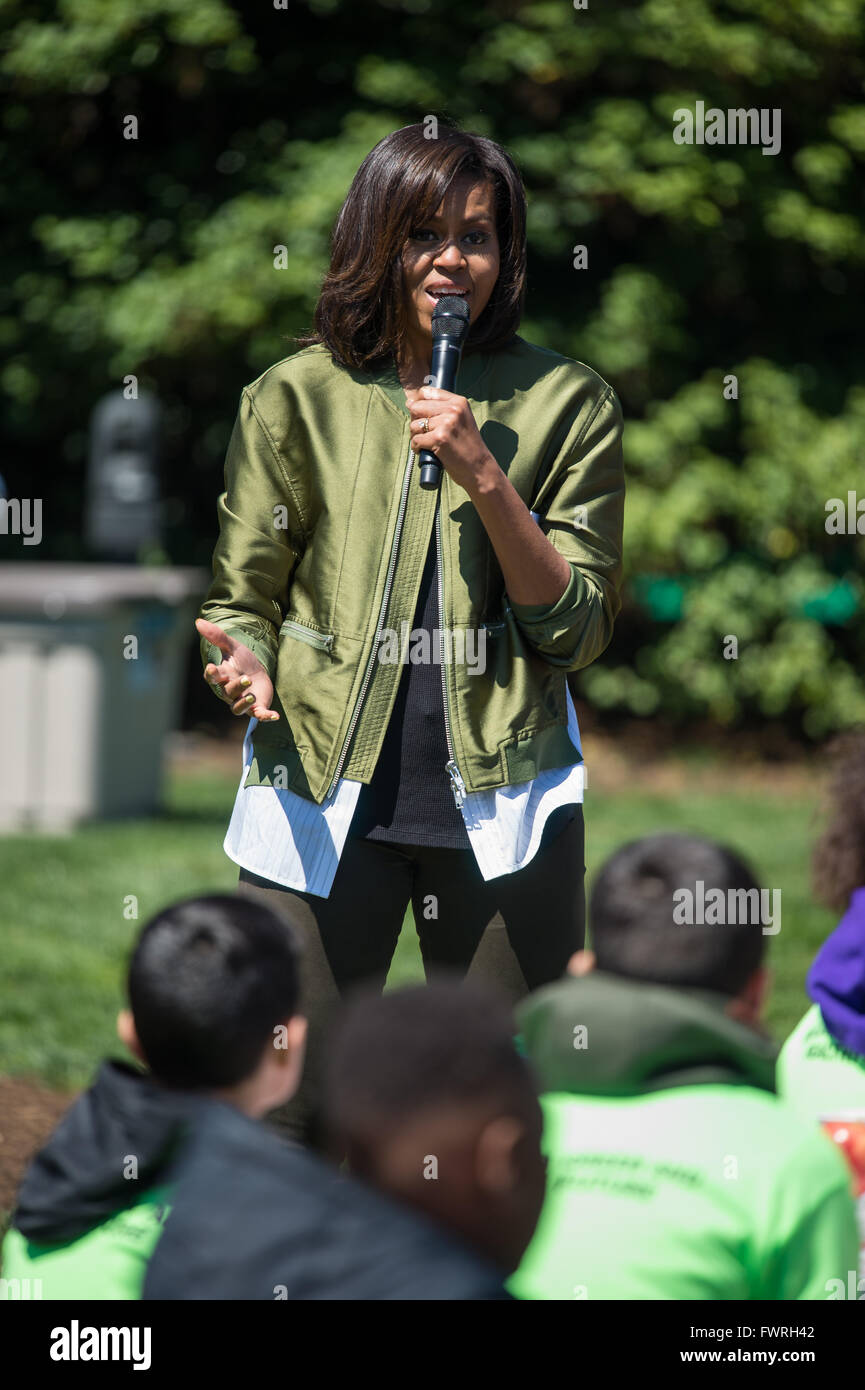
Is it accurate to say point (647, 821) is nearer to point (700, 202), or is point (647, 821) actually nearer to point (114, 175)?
point (700, 202)

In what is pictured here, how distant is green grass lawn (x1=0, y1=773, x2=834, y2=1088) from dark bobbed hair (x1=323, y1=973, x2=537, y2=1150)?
2968 mm

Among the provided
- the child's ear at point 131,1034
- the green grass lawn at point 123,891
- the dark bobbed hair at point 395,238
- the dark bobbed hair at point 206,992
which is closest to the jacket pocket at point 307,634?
the dark bobbed hair at point 395,238

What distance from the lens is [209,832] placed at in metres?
7.81

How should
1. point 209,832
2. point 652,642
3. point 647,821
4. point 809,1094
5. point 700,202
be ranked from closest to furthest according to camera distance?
point 809,1094 < point 209,832 < point 647,821 < point 700,202 < point 652,642

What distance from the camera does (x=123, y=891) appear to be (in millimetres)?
6562

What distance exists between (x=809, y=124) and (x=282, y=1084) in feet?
33.5

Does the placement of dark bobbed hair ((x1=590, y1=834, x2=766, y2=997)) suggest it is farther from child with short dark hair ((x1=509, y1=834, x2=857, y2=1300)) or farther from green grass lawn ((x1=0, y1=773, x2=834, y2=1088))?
green grass lawn ((x1=0, y1=773, x2=834, y2=1088))

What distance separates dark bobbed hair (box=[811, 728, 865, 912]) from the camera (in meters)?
2.93

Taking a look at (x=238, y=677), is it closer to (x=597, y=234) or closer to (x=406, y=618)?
(x=406, y=618)

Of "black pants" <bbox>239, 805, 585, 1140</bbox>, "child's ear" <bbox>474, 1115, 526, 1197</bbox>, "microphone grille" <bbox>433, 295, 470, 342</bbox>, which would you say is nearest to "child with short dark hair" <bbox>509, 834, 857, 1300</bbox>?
"child's ear" <bbox>474, 1115, 526, 1197</bbox>

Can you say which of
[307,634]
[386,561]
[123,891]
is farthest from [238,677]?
[123,891]

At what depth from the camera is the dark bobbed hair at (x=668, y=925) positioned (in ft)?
6.48
